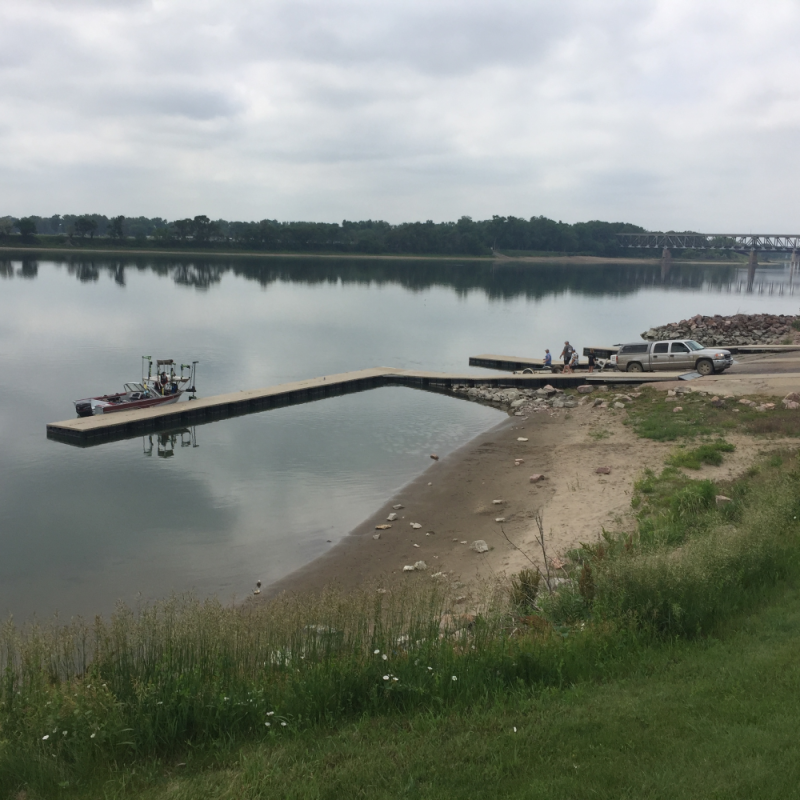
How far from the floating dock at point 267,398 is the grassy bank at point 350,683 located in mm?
21878

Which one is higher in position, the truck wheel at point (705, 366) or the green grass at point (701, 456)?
the truck wheel at point (705, 366)

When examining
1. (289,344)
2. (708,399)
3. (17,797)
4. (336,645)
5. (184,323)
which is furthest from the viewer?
(184,323)

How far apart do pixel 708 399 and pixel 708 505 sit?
15.1 metres

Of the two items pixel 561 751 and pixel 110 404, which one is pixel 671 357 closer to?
pixel 110 404

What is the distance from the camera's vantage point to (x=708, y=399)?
1191 inches

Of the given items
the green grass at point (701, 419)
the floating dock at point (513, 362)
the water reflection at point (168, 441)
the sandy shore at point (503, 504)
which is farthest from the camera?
the floating dock at point (513, 362)

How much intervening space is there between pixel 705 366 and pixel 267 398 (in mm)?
21803

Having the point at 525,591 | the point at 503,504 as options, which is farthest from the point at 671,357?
the point at 525,591

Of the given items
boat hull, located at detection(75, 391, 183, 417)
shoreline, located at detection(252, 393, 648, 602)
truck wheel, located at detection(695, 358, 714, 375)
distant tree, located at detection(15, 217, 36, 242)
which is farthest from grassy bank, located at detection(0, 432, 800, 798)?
distant tree, located at detection(15, 217, 36, 242)

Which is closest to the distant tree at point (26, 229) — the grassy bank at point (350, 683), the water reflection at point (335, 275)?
the water reflection at point (335, 275)

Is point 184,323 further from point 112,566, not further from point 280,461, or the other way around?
point 112,566

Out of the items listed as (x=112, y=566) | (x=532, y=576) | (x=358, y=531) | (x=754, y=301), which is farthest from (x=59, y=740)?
(x=754, y=301)

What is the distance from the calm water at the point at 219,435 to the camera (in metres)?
18.0

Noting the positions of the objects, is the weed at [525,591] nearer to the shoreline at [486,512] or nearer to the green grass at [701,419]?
the shoreline at [486,512]
